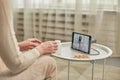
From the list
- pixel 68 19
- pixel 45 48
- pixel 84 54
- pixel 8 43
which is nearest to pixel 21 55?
pixel 8 43

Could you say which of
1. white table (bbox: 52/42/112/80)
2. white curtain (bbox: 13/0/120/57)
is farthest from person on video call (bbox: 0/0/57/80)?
white curtain (bbox: 13/0/120/57)

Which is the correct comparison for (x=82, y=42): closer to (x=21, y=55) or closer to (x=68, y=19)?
(x=21, y=55)

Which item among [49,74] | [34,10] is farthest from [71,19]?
[49,74]

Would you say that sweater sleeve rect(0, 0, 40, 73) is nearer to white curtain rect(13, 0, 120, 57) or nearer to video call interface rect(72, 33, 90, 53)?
video call interface rect(72, 33, 90, 53)

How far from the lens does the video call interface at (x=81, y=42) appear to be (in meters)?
1.61

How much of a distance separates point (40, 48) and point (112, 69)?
1.44 m

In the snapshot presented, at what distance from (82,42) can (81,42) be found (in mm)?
11

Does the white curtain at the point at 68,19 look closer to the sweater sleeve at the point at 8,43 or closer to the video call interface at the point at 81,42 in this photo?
the video call interface at the point at 81,42

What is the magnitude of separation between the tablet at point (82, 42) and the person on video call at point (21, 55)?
405 mm

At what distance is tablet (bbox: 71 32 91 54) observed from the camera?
1.60 meters

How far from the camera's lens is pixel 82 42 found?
1.64 metres

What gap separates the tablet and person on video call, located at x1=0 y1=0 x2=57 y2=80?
405mm

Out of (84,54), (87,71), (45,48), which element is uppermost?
(45,48)

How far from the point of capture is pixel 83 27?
2762mm
